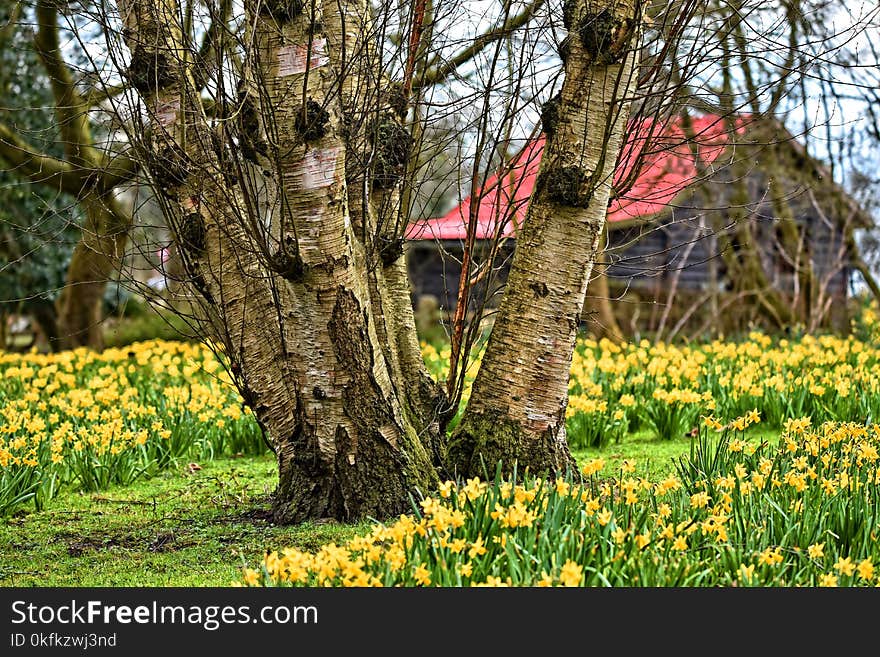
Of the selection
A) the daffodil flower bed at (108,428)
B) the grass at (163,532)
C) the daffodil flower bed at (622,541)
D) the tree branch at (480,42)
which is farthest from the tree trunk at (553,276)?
the daffodil flower bed at (108,428)

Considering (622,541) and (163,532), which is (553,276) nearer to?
(622,541)

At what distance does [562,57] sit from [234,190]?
5.44 ft

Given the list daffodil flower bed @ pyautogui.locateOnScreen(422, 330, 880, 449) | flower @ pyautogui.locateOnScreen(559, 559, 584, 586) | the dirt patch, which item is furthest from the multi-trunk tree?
flower @ pyautogui.locateOnScreen(559, 559, 584, 586)

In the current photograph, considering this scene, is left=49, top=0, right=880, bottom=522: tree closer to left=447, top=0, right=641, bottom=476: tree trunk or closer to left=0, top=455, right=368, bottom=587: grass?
left=447, top=0, right=641, bottom=476: tree trunk

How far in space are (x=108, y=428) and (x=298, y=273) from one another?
261cm

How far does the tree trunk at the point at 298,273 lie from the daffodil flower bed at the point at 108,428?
38cm

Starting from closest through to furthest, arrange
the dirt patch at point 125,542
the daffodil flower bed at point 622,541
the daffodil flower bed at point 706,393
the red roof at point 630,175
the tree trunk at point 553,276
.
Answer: the daffodil flower bed at point 622,541, the dirt patch at point 125,542, the red roof at point 630,175, the tree trunk at point 553,276, the daffodil flower bed at point 706,393

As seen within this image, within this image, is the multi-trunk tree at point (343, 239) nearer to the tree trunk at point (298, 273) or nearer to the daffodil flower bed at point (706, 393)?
the tree trunk at point (298, 273)

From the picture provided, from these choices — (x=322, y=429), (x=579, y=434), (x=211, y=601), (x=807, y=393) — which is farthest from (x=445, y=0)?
(x=807, y=393)

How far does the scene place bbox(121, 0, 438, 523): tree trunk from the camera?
154 inches

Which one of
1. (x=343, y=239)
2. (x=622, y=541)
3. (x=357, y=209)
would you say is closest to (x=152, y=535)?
(x=343, y=239)

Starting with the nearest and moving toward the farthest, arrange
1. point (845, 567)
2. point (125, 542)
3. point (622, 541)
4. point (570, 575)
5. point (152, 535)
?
point (570, 575), point (845, 567), point (622, 541), point (125, 542), point (152, 535)

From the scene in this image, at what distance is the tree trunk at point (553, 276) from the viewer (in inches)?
174

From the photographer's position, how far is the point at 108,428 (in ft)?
19.5
